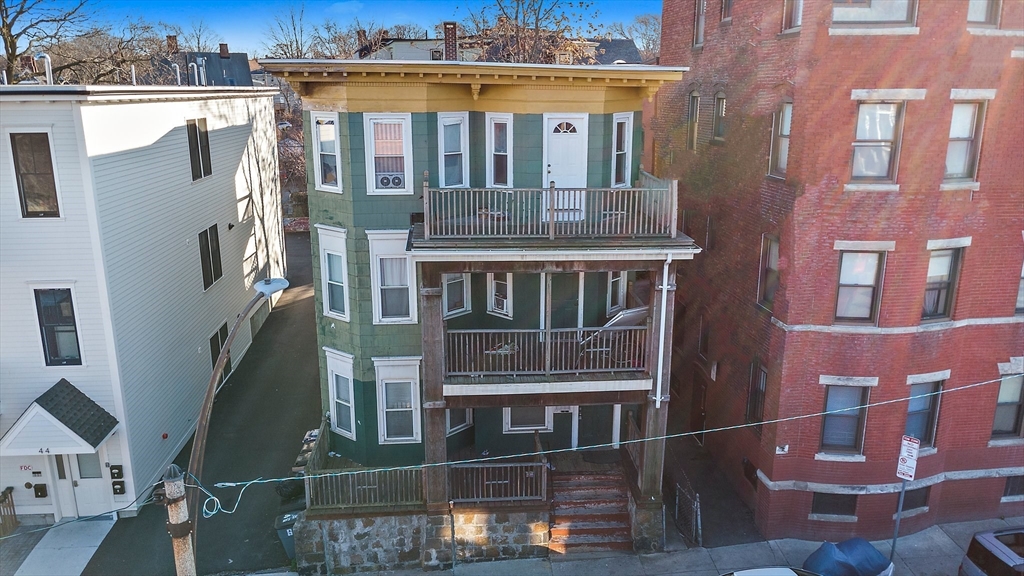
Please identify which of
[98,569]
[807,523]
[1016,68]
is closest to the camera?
[1016,68]

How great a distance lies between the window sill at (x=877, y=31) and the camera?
1265cm

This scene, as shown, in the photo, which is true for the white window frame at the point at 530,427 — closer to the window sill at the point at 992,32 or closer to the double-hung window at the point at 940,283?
the double-hung window at the point at 940,283

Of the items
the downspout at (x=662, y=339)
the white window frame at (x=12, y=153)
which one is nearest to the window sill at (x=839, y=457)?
the downspout at (x=662, y=339)

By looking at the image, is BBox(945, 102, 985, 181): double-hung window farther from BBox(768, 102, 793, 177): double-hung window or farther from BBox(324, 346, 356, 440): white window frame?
BBox(324, 346, 356, 440): white window frame

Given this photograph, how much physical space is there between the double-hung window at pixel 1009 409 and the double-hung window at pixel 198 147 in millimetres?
22288

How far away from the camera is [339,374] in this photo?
1655 cm

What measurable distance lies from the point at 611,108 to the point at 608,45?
1264 inches

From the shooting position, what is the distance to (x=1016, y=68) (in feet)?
43.5

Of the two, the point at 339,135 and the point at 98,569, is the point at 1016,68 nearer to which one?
the point at 339,135

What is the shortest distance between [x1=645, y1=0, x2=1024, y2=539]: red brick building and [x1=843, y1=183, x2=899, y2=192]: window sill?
0.03 metres

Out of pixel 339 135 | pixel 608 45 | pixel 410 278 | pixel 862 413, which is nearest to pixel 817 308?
pixel 862 413

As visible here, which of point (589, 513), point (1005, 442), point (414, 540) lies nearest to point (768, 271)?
point (1005, 442)

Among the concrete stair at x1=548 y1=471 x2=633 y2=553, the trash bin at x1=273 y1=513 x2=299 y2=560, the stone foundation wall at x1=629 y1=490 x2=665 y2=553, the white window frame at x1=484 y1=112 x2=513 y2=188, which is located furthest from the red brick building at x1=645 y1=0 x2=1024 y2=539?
the trash bin at x1=273 y1=513 x2=299 y2=560

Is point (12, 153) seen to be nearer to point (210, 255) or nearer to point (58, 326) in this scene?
point (58, 326)
